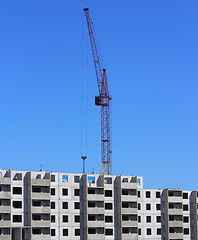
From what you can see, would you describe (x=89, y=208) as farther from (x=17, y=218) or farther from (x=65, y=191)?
(x=17, y=218)

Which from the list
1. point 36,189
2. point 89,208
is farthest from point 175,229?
point 36,189

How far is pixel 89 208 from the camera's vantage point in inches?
5842

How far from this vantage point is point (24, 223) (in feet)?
459

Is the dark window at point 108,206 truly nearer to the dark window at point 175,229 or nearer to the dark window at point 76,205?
the dark window at point 76,205

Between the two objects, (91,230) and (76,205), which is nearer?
(76,205)

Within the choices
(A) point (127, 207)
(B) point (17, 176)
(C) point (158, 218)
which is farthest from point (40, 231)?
(C) point (158, 218)

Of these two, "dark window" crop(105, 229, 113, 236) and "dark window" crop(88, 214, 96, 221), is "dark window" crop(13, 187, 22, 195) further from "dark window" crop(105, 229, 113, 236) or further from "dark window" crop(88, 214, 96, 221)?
"dark window" crop(105, 229, 113, 236)

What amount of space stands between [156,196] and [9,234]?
4638cm

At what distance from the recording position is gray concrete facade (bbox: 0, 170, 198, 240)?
139375mm

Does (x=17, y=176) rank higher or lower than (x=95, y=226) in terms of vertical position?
higher

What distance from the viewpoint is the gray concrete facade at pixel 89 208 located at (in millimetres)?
139375

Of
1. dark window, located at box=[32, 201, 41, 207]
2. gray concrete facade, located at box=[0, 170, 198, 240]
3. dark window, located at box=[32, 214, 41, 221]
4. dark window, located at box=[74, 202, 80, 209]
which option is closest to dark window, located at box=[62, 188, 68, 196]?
gray concrete facade, located at box=[0, 170, 198, 240]

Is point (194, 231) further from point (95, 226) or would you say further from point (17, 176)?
point (17, 176)

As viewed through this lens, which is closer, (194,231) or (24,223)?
(24,223)
